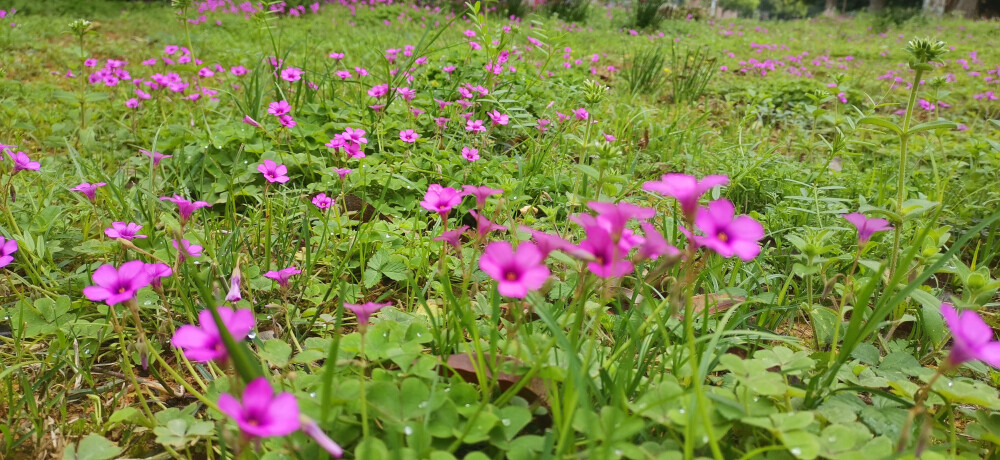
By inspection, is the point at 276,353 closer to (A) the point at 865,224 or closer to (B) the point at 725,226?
(B) the point at 725,226

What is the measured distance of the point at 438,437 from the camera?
3.25 ft

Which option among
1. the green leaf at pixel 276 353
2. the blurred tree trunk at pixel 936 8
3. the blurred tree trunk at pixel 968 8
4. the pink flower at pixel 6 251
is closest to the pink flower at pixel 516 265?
the green leaf at pixel 276 353

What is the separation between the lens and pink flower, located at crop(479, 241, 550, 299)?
0.82m

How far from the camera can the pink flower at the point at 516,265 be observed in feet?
2.70

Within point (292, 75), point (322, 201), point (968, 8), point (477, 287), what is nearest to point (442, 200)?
point (477, 287)

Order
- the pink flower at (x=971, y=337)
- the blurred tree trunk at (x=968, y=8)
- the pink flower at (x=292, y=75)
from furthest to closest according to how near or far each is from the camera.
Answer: the blurred tree trunk at (x=968, y=8)
the pink flower at (x=292, y=75)
the pink flower at (x=971, y=337)

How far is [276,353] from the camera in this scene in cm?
114

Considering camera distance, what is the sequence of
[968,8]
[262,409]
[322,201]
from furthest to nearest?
1. [968,8]
2. [322,201]
3. [262,409]

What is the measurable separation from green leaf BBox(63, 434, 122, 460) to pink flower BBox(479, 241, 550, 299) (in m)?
0.79

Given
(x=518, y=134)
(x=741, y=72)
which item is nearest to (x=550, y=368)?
(x=518, y=134)

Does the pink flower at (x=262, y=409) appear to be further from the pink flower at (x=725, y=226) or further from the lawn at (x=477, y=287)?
the pink flower at (x=725, y=226)

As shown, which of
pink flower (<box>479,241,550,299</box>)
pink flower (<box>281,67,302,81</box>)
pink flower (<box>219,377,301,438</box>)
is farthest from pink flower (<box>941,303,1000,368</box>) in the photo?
pink flower (<box>281,67,302,81</box>)

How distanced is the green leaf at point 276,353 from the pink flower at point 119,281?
0.82 feet

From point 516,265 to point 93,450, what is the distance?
2.78 feet
